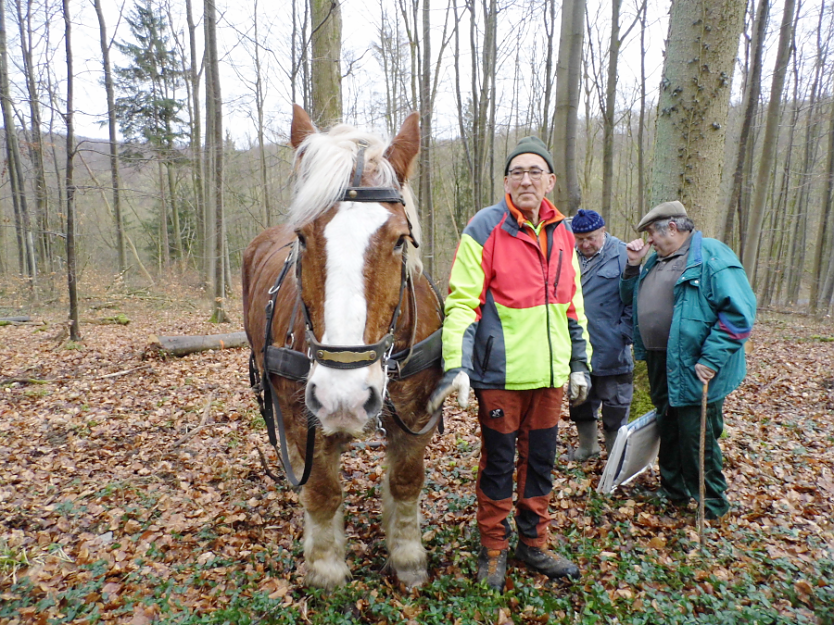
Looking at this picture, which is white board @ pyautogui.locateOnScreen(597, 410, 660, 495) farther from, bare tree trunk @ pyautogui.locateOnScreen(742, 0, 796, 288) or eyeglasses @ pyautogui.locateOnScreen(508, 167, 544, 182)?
bare tree trunk @ pyautogui.locateOnScreen(742, 0, 796, 288)

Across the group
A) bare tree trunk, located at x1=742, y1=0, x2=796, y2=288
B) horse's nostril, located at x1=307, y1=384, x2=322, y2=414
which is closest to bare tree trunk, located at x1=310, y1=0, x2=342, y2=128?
horse's nostril, located at x1=307, y1=384, x2=322, y2=414

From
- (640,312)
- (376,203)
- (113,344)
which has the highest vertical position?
(376,203)

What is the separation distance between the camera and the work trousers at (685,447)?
2982mm

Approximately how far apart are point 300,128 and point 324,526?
2.29 meters

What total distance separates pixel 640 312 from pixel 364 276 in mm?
2277

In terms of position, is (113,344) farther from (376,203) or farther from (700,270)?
(700,270)

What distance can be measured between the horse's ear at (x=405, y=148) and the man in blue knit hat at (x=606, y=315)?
1.77 m

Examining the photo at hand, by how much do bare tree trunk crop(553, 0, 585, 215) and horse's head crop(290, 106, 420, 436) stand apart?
3.95m

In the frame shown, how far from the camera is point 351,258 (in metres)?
1.77

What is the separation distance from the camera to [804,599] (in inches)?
91.8

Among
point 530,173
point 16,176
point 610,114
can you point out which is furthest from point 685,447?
point 16,176

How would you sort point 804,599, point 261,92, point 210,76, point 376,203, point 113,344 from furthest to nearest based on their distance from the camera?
point 261,92 < point 210,76 < point 113,344 < point 804,599 < point 376,203

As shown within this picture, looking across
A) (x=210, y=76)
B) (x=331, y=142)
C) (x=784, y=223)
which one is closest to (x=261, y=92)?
(x=210, y=76)

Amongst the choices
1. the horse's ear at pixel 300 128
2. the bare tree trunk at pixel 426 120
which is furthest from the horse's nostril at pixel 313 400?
the bare tree trunk at pixel 426 120
